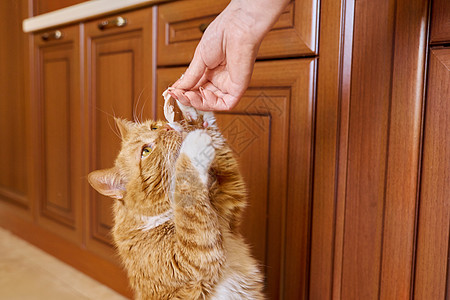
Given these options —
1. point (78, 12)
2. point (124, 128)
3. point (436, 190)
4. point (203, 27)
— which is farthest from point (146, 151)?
point (78, 12)

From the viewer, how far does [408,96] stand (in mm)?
761

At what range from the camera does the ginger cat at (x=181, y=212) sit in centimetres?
64

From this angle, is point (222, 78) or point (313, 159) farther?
point (313, 159)

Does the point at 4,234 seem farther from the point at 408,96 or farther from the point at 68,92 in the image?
the point at 408,96

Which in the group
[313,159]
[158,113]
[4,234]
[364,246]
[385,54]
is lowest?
[4,234]

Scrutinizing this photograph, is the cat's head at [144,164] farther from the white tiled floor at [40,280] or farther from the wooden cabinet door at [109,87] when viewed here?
the white tiled floor at [40,280]

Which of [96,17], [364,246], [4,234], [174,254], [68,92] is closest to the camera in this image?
[174,254]

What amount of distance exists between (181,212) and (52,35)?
1241 millimetres

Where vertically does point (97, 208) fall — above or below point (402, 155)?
below

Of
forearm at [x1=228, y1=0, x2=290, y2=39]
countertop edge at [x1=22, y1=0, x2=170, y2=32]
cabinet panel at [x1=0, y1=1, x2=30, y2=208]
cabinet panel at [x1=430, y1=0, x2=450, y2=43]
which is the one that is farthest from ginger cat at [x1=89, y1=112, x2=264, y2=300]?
cabinet panel at [x1=0, y1=1, x2=30, y2=208]

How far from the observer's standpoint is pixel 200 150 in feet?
2.05

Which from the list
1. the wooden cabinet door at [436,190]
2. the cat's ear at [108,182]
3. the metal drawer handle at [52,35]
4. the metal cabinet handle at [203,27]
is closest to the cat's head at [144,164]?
the cat's ear at [108,182]

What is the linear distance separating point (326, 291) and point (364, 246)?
15cm

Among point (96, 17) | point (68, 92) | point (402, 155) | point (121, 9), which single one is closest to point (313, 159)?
point (402, 155)
